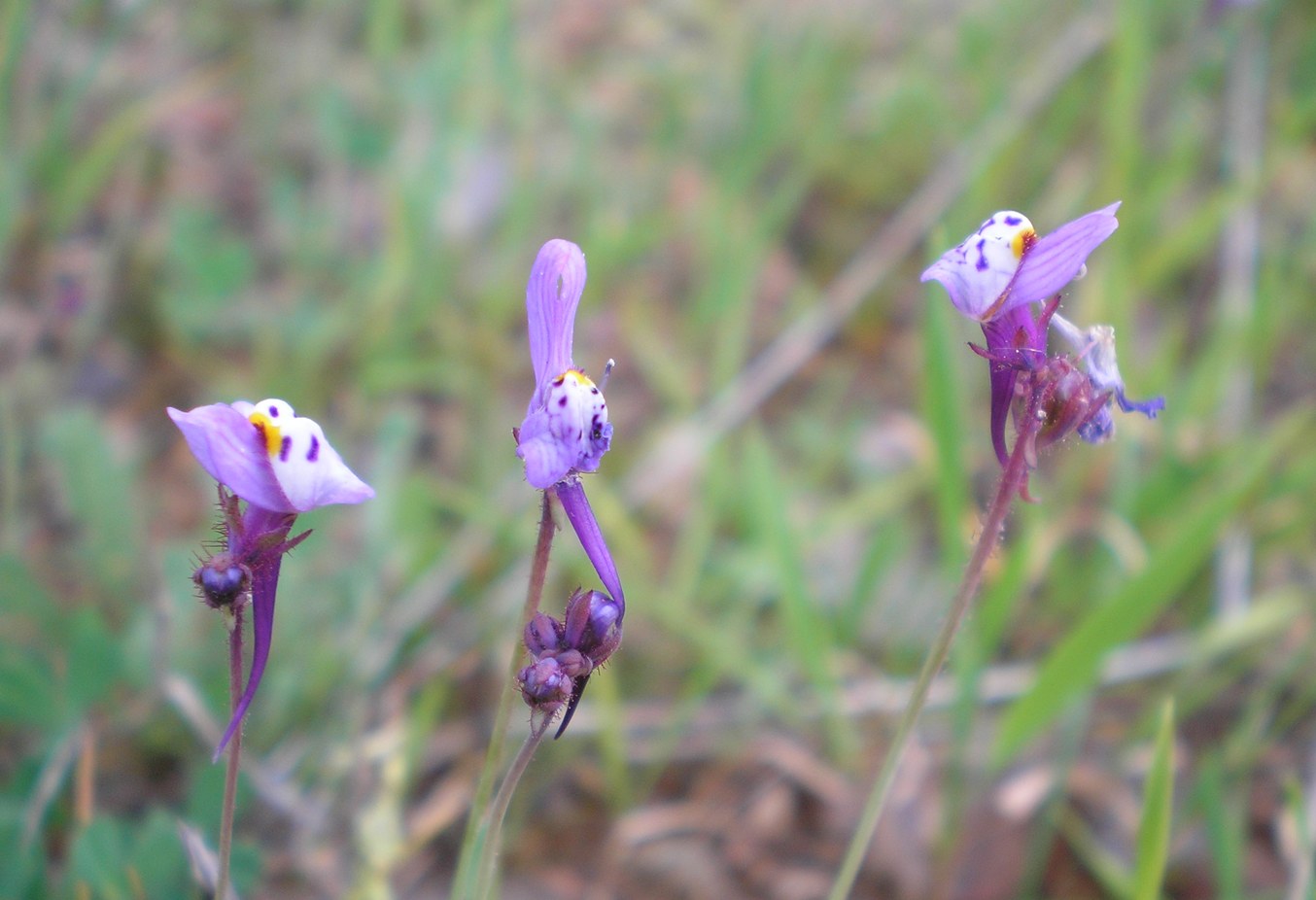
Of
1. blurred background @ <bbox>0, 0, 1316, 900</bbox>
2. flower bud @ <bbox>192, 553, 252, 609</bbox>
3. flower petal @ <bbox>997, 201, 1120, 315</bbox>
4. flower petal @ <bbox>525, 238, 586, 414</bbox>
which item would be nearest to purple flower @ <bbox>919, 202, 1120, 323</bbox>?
flower petal @ <bbox>997, 201, 1120, 315</bbox>

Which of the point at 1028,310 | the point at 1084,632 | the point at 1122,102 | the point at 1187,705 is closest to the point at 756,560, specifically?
the point at 1084,632

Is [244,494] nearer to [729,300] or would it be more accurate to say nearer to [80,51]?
[729,300]

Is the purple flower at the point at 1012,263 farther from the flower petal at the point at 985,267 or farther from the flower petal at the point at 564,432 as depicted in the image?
the flower petal at the point at 564,432

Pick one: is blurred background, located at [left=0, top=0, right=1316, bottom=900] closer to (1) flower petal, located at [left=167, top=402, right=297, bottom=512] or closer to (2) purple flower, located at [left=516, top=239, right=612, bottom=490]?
(1) flower petal, located at [left=167, top=402, right=297, bottom=512]

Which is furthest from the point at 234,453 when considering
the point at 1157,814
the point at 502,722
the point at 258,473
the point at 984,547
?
the point at 1157,814

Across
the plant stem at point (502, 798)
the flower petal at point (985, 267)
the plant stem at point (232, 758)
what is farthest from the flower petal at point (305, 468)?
the flower petal at point (985, 267)

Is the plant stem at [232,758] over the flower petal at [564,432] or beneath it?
beneath

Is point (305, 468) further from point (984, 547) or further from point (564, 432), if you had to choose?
point (984, 547)
